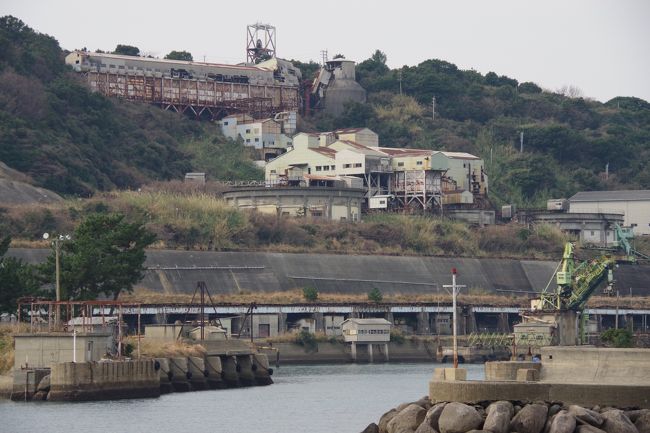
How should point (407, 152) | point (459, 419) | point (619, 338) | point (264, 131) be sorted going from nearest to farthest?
point (459, 419), point (619, 338), point (407, 152), point (264, 131)

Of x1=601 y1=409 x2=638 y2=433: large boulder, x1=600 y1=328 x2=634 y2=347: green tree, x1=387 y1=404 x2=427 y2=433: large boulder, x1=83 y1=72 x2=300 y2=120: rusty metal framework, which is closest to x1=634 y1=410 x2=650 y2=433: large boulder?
x1=601 y1=409 x2=638 y2=433: large boulder

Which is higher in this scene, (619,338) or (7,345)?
(7,345)

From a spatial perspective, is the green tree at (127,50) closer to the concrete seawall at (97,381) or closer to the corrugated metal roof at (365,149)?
the corrugated metal roof at (365,149)

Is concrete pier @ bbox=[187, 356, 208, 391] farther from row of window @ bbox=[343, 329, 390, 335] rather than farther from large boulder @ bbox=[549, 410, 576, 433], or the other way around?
large boulder @ bbox=[549, 410, 576, 433]

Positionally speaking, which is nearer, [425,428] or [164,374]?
[425,428]

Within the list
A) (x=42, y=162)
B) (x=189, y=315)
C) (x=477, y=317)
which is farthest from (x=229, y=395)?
(x=42, y=162)

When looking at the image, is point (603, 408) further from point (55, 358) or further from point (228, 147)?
point (228, 147)

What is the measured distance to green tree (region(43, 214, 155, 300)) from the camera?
8756cm

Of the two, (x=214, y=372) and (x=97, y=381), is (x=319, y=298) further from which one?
(x=97, y=381)

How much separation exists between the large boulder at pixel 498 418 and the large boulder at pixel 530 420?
8.3 inches

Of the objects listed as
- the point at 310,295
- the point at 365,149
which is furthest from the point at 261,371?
the point at 365,149

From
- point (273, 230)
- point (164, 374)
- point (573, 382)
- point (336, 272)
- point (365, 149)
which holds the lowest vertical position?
point (164, 374)

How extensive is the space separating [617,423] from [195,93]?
15058cm

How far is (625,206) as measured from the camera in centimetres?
17288
